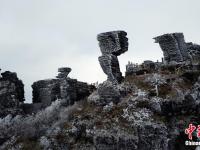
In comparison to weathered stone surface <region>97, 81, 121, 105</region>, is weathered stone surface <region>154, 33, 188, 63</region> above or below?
above

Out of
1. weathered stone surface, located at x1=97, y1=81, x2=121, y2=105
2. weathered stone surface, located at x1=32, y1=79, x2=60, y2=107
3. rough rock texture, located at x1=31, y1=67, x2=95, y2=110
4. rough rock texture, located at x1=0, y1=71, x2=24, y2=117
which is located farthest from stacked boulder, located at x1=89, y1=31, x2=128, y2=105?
rough rock texture, located at x1=0, y1=71, x2=24, y2=117

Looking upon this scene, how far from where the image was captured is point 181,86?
52.3 metres

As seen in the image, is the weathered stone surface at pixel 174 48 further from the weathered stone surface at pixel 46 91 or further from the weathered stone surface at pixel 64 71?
the weathered stone surface at pixel 46 91

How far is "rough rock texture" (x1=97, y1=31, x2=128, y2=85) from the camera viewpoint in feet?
181

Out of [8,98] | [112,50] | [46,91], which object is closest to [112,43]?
[112,50]

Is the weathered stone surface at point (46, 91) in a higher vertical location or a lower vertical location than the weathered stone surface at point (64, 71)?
lower

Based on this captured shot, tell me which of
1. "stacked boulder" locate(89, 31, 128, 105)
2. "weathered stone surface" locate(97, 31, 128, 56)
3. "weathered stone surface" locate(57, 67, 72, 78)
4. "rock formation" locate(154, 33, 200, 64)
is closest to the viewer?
"stacked boulder" locate(89, 31, 128, 105)

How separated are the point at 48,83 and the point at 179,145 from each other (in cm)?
1816

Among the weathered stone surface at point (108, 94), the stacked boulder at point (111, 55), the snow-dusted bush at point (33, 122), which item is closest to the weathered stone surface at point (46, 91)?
the snow-dusted bush at point (33, 122)

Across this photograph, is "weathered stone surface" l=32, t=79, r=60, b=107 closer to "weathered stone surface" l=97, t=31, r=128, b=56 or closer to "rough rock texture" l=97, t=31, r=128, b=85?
"rough rock texture" l=97, t=31, r=128, b=85

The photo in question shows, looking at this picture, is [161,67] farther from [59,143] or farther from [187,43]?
[59,143]

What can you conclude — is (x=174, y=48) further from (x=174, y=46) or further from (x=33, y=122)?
(x=33, y=122)

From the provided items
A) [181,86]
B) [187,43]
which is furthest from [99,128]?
[187,43]

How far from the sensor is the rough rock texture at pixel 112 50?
55.2 metres
